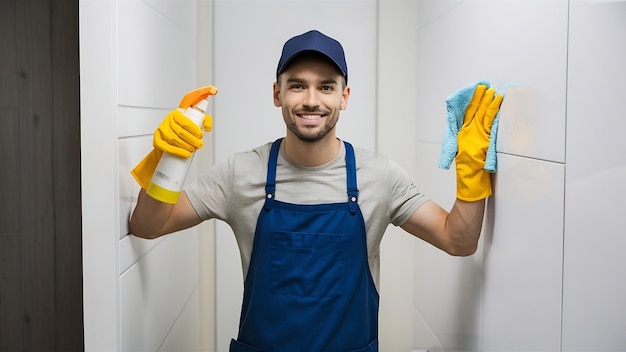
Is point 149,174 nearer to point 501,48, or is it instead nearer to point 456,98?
point 456,98

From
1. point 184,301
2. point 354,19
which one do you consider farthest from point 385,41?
Answer: point 184,301

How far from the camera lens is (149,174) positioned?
1.50 metres

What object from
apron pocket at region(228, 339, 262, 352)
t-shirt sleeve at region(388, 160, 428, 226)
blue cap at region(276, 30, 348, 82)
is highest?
blue cap at region(276, 30, 348, 82)

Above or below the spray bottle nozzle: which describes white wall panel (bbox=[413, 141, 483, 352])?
below

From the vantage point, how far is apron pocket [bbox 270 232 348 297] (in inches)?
60.8

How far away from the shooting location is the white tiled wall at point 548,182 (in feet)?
3.01

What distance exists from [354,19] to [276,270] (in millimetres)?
1141

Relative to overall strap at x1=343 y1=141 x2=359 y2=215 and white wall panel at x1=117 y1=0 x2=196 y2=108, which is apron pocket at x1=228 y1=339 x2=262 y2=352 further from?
white wall panel at x1=117 y1=0 x2=196 y2=108

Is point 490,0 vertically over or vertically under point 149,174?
over
